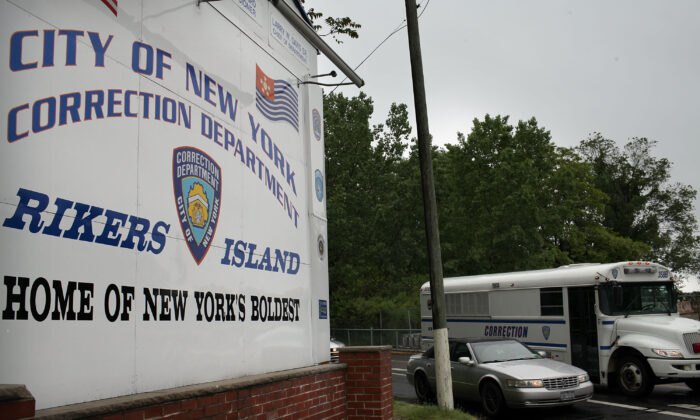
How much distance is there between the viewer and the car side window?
13102 mm

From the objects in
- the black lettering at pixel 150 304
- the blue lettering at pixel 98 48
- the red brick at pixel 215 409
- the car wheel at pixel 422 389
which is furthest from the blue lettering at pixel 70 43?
the car wheel at pixel 422 389

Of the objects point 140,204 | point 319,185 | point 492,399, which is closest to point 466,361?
point 492,399

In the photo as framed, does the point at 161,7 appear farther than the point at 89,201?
Yes

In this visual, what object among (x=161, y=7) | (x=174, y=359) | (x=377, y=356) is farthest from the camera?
(x=377, y=356)

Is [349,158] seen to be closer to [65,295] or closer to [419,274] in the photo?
[419,274]

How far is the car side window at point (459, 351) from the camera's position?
1310cm

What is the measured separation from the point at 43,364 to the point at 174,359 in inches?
53.9

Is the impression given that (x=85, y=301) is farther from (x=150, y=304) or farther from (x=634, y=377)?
(x=634, y=377)

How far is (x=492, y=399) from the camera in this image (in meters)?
12.0

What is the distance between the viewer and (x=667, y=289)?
15375 millimetres

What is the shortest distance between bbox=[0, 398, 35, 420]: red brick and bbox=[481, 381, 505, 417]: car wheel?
9.97 metres

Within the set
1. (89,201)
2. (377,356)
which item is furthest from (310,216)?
(89,201)

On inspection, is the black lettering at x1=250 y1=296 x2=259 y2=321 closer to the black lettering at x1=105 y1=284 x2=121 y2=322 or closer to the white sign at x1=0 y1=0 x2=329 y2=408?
the white sign at x1=0 y1=0 x2=329 y2=408

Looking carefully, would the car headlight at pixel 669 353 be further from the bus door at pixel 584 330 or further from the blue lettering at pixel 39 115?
the blue lettering at pixel 39 115
